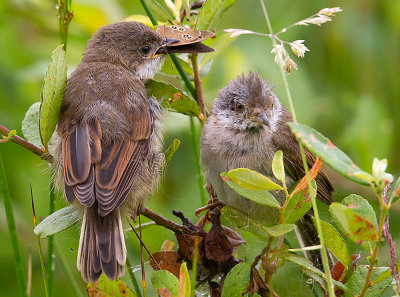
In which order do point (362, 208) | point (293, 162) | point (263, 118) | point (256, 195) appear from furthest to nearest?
point (293, 162)
point (263, 118)
point (256, 195)
point (362, 208)

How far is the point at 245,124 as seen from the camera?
3.91m

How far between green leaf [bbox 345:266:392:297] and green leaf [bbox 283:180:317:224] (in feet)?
1.07

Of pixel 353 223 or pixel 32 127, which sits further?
pixel 32 127

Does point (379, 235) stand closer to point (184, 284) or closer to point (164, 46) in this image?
point (184, 284)

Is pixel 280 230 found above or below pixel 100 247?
above

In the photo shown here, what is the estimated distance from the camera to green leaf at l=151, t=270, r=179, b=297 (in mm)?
2510

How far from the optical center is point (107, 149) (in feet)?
10.7

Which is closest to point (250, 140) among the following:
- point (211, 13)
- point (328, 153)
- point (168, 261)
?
point (211, 13)

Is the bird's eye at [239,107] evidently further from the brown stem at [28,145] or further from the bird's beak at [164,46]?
the brown stem at [28,145]

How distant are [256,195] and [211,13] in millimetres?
1132

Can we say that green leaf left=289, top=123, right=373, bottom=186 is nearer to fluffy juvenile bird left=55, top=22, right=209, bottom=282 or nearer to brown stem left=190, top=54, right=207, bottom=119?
fluffy juvenile bird left=55, top=22, right=209, bottom=282

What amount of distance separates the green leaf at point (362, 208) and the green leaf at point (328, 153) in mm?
158

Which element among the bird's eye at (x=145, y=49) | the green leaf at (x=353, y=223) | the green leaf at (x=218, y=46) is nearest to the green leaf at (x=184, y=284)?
the green leaf at (x=353, y=223)

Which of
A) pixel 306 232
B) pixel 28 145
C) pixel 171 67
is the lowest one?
pixel 306 232
